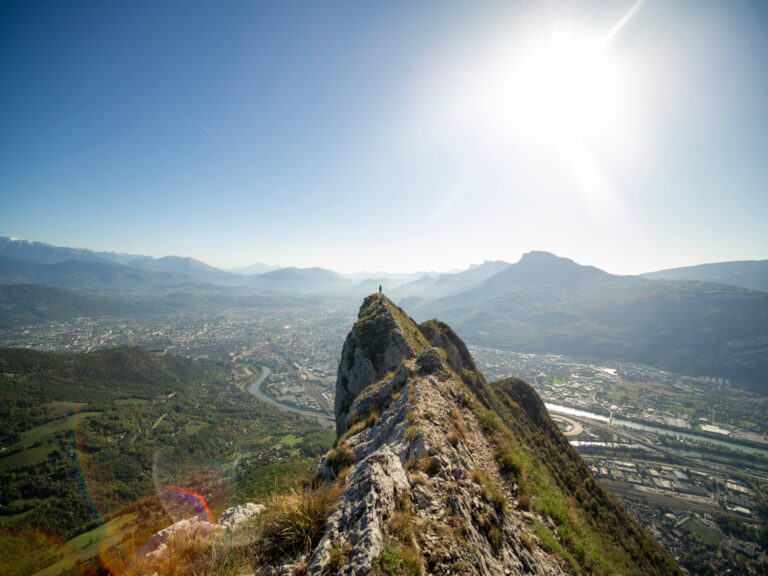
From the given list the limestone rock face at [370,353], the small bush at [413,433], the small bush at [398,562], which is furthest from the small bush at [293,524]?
the limestone rock face at [370,353]

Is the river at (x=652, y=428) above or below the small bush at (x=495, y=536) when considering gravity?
below

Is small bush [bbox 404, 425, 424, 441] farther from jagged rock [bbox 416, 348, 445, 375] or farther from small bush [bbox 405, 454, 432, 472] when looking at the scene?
jagged rock [bbox 416, 348, 445, 375]

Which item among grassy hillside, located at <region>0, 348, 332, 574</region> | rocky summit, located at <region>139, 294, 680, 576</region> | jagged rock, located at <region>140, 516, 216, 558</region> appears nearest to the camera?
rocky summit, located at <region>139, 294, 680, 576</region>

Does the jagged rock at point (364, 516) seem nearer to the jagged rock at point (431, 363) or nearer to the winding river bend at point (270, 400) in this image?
the jagged rock at point (431, 363)

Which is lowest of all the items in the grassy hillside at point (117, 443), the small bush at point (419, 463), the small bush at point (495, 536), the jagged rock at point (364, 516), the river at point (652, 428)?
the grassy hillside at point (117, 443)

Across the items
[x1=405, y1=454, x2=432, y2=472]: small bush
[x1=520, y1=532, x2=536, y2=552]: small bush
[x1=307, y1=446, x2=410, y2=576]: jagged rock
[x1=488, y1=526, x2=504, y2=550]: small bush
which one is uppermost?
[x1=307, y1=446, x2=410, y2=576]: jagged rock

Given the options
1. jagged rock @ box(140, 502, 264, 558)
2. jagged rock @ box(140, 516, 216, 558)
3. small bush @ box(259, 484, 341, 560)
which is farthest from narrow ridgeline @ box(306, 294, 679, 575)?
jagged rock @ box(140, 516, 216, 558)
